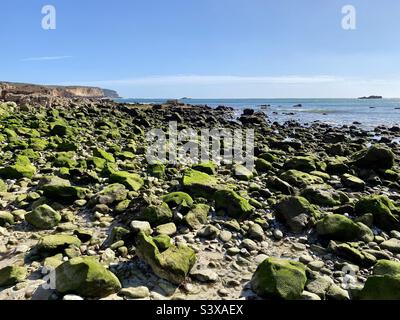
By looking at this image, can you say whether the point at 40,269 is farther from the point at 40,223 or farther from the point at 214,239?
the point at 214,239

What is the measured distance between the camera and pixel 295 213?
720cm

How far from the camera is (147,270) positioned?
5070 millimetres

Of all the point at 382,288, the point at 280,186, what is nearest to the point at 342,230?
the point at 382,288

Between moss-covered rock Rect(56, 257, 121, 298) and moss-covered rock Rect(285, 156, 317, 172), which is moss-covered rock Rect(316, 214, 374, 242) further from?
moss-covered rock Rect(285, 156, 317, 172)

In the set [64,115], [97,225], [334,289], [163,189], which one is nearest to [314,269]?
[334,289]

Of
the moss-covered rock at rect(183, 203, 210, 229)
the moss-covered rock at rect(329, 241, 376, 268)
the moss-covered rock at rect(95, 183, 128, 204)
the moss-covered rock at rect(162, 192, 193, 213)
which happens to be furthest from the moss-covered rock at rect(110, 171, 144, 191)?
the moss-covered rock at rect(329, 241, 376, 268)

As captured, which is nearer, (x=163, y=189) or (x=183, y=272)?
(x=183, y=272)

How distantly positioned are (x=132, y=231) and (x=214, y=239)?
1.50 meters

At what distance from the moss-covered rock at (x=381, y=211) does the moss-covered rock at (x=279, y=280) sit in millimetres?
3632

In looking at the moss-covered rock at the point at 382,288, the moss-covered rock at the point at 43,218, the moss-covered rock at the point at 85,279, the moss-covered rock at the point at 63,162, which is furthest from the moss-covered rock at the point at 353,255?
the moss-covered rock at the point at 63,162

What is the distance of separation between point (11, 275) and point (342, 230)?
18.5ft

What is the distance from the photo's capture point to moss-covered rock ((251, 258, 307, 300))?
14.7ft

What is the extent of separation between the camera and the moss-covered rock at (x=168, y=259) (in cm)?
485

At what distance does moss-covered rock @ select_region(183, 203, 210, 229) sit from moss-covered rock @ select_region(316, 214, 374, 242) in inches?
88.5
